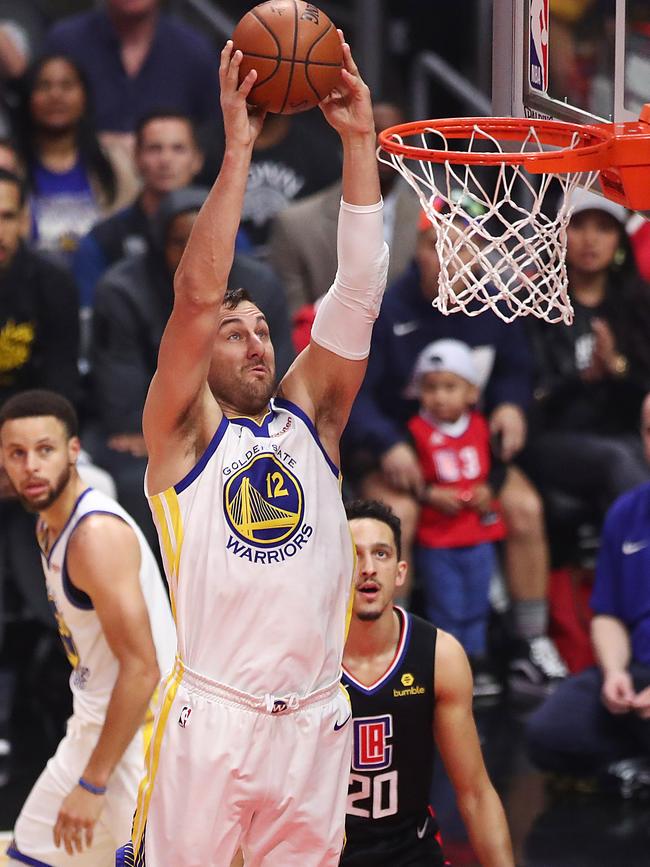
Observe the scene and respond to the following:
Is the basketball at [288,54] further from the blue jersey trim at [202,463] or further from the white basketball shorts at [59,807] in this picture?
the white basketball shorts at [59,807]

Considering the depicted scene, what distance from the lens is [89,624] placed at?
15.3 feet

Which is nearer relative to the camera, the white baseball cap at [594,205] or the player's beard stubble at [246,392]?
the player's beard stubble at [246,392]

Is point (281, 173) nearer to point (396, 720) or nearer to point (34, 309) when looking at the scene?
point (34, 309)

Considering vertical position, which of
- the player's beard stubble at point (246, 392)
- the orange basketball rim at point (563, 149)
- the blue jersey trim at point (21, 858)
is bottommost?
the blue jersey trim at point (21, 858)

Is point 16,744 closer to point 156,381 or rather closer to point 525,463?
point 525,463

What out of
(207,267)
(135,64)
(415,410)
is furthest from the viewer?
(135,64)

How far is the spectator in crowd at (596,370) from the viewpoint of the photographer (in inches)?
280

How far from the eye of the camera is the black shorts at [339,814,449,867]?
4.31 meters

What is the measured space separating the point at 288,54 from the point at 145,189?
13.2ft

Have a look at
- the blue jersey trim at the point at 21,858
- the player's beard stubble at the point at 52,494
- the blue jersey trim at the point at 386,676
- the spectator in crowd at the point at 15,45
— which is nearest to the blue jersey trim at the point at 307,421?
the blue jersey trim at the point at 386,676

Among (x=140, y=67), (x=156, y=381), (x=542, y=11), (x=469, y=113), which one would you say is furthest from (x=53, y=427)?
(x=469, y=113)

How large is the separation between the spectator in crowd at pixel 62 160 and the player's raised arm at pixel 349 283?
417cm

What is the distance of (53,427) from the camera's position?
5059 mm

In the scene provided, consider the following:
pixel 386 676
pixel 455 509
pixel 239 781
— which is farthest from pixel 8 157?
pixel 239 781
